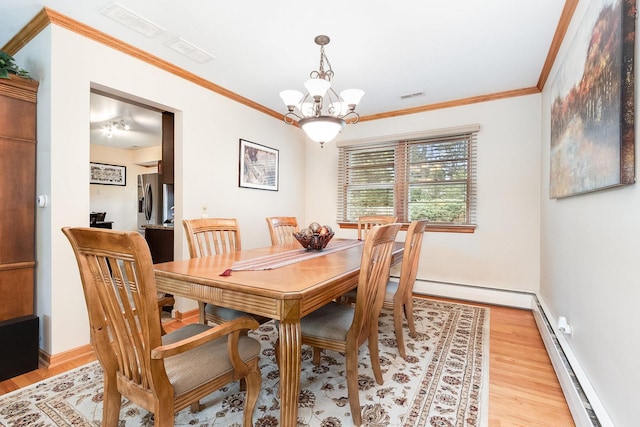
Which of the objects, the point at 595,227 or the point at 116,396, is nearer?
the point at 116,396

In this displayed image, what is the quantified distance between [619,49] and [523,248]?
264cm

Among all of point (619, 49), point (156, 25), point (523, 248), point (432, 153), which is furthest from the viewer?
point (432, 153)

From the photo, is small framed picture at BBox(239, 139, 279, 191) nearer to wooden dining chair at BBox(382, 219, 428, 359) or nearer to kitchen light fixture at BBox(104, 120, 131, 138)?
wooden dining chair at BBox(382, 219, 428, 359)

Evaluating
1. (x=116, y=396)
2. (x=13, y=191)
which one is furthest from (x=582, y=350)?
(x=13, y=191)

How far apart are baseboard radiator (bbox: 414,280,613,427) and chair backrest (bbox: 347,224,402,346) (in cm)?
104

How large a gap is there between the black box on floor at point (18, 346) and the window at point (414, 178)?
11.2 ft

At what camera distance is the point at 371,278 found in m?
1.51

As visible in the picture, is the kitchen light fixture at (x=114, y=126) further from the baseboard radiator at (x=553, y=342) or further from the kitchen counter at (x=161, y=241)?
the baseboard radiator at (x=553, y=342)

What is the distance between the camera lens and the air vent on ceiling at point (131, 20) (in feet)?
6.64

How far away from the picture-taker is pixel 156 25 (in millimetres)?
2209

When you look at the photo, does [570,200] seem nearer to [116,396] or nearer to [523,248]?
[523,248]

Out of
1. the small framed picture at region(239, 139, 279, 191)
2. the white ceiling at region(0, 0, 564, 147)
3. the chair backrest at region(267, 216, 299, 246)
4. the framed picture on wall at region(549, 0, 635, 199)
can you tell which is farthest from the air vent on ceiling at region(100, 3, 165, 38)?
the framed picture on wall at region(549, 0, 635, 199)

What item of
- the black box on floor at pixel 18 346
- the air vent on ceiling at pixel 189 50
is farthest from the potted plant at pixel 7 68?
the black box on floor at pixel 18 346

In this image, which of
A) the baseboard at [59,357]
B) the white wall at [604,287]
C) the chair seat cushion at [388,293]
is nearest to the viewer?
the white wall at [604,287]
